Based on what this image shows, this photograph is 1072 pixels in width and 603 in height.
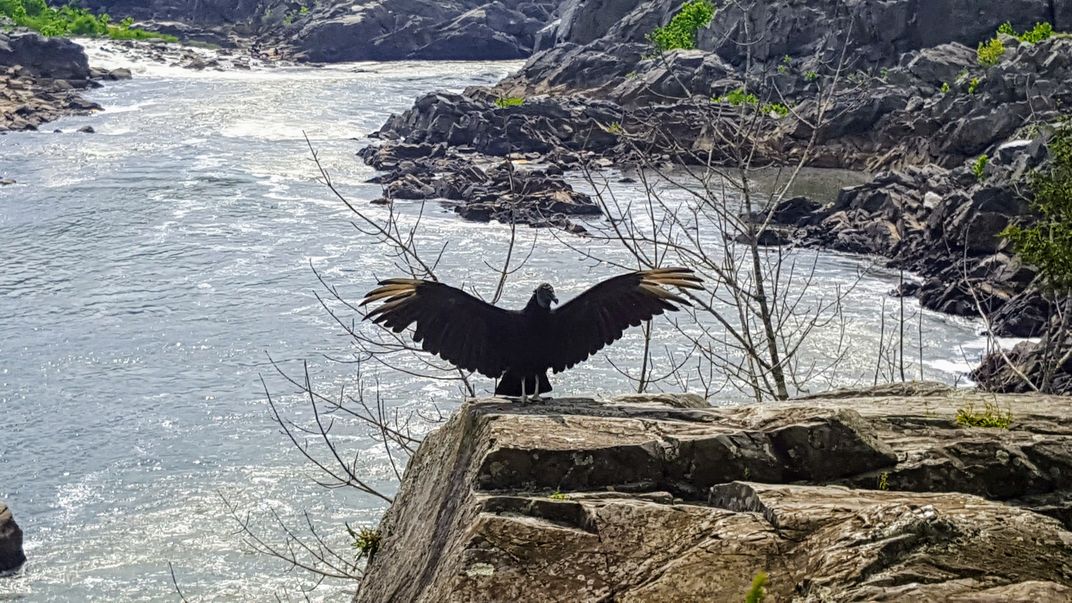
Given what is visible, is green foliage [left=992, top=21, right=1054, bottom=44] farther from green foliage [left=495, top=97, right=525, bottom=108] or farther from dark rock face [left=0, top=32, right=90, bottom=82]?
dark rock face [left=0, top=32, right=90, bottom=82]

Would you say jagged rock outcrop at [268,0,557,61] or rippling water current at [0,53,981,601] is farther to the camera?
jagged rock outcrop at [268,0,557,61]

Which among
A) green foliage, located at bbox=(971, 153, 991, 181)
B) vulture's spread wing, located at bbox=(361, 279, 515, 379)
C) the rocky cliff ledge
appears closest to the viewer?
the rocky cliff ledge

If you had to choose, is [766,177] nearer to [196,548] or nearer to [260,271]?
[260,271]

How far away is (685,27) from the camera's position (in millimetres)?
64750

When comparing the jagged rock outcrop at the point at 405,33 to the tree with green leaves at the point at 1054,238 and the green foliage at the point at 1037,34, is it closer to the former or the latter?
the green foliage at the point at 1037,34

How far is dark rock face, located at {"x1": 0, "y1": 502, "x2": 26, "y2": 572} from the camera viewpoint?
16.6 m

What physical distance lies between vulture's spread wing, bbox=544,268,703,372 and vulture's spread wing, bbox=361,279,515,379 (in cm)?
32

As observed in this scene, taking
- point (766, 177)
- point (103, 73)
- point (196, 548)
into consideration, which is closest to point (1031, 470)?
point (196, 548)

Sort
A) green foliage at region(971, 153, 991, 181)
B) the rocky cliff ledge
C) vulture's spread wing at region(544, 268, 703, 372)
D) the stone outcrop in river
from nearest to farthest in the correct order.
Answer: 1. the rocky cliff ledge
2. vulture's spread wing at region(544, 268, 703, 372)
3. green foliage at region(971, 153, 991, 181)
4. the stone outcrop in river

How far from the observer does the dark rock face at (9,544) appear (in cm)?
1656

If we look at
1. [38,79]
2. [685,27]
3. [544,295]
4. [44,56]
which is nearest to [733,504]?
[544,295]

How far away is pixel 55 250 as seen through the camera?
32531 mm

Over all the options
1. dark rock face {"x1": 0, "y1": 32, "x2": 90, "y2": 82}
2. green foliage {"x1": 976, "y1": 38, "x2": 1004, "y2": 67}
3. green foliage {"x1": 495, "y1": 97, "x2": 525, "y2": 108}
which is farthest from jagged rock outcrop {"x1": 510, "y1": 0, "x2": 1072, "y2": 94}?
dark rock face {"x1": 0, "y1": 32, "x2": 90, "y2": 82}

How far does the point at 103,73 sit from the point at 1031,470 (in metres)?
68.7
